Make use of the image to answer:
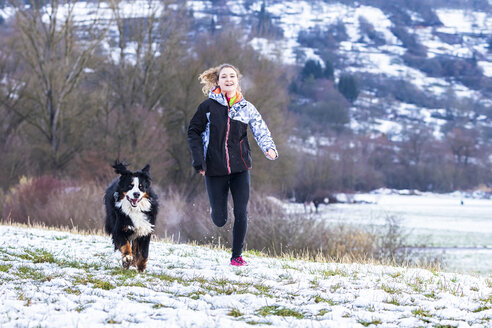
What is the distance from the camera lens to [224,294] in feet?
16.7

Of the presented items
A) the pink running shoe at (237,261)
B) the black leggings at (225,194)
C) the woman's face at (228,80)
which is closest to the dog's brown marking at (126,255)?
the black leggings at (225,194)

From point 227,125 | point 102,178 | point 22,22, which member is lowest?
point 102,178

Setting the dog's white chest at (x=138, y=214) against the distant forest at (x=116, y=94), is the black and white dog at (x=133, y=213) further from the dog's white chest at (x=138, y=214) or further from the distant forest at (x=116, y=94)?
the distant forest at (x=116, y=94)

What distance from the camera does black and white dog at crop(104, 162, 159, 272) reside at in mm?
6234

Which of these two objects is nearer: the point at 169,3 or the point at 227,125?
the point at 227,125

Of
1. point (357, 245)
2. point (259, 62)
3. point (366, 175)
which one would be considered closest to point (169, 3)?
point (259, 62)

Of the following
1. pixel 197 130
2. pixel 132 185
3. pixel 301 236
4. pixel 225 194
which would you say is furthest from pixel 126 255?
pixel 301 236

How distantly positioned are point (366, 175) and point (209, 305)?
273 feet

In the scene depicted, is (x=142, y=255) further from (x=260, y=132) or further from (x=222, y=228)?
(x=222, y=228)

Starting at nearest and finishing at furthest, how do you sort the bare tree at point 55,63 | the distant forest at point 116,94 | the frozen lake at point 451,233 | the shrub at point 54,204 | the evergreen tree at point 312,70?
the shrub at point 54,204
the frozen lake at point 451,233
the bare tree at point 55,63
the distant forest at point 116,94
the evergreen tree at point 312,70

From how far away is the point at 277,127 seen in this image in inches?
1371

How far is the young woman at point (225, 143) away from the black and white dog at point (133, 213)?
649 mm

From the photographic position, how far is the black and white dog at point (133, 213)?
623 cm

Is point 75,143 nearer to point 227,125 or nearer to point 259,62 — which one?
point 259,62
